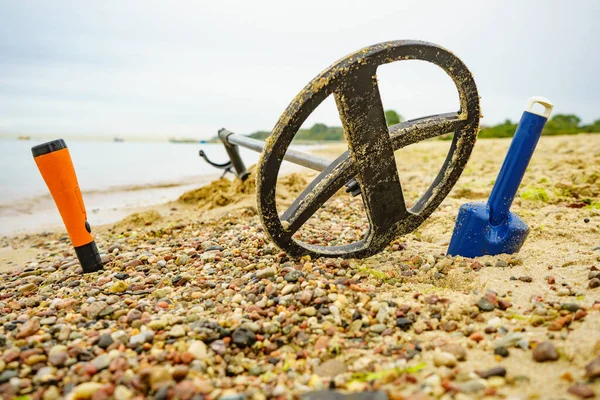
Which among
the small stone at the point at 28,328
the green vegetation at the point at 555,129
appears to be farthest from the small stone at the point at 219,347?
the green vegetation at the point at 555,129

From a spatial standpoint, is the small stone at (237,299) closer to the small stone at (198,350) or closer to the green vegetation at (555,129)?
the small stone at (198,350)

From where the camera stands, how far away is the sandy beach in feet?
4.33

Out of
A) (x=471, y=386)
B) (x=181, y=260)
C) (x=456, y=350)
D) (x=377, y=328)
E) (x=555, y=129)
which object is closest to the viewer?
(x=471, y=386)

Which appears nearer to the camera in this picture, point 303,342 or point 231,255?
point 303,342

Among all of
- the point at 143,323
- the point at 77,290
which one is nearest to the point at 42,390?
the point at 143,323

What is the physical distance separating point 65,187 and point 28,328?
1034 mm

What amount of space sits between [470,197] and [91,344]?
4404 mm

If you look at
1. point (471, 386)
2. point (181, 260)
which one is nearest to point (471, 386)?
point (471, 386)

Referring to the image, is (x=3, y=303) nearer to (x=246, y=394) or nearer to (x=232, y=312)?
(x=232, y=312)

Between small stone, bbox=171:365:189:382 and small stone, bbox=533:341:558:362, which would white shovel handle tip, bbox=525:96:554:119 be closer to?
small stone, bbox=533:341:558:362

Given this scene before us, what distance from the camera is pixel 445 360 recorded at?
1.39 meters

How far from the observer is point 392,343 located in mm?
1598

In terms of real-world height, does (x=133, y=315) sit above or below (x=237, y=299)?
above

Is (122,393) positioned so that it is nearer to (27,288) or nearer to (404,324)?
(404,324)
